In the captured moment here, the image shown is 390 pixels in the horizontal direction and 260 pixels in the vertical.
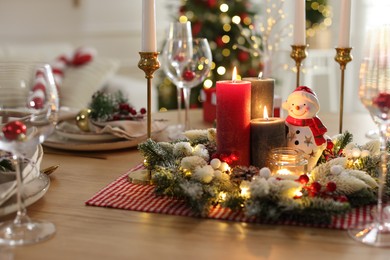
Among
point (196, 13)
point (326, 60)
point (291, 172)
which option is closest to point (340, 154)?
point (291, 172)

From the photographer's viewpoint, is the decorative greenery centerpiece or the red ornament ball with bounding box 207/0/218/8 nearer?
the decorative greenery centerpiece

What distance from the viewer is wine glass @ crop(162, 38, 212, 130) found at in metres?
1.61

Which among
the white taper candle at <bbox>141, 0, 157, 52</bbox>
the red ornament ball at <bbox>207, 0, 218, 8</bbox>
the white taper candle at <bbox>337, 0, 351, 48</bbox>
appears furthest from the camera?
the red ornament ball at <bbox>207, 0, 218, 8</bbox>

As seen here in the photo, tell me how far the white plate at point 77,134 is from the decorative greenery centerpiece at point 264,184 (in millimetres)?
349

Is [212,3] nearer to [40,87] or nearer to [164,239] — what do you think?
[40,87]

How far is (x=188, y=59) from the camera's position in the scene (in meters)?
1.62

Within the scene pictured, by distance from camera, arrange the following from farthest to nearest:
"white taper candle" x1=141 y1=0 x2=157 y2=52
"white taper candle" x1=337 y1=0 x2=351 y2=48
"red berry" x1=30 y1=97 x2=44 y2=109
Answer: "white taper candle" x1=337 y1=0 x2=351 y2=48, "white taper candle" x1=141 y1=0 x2=157 y2=52, "red berry" x1=30 y1=97 x2=44 y2=109

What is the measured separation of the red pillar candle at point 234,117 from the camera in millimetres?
1116

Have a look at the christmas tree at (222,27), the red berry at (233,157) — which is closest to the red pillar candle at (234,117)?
the red berry at (233,157)

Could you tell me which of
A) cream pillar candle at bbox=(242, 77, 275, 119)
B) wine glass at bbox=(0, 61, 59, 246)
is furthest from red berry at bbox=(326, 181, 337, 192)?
wine glass at bbox=(0, 61, 59, 246)

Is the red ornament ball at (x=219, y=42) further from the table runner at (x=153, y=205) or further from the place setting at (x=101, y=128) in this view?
the table runner at (x=153, y=205)

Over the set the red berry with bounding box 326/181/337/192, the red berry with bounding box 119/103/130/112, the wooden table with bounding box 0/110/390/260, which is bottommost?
the wooden table with bounding box 0/110/390/260

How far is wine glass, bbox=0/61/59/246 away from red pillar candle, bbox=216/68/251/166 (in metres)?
0.31

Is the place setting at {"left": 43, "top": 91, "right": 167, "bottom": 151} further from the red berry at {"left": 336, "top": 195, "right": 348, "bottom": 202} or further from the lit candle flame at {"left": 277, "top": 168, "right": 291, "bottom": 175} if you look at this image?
the red berry at {"left": 336, "top": 195, "right": 348, "bottom": 202}
